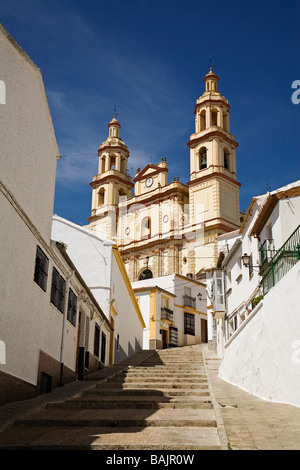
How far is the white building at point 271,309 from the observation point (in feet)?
32.2

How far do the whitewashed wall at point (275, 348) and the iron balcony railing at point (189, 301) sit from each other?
2953 centimetres

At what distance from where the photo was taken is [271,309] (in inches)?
443

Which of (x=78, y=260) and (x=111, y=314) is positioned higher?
(x=78, y=260)

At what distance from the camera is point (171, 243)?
49188 millimetres

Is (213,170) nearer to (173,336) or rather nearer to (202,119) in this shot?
(202,119)

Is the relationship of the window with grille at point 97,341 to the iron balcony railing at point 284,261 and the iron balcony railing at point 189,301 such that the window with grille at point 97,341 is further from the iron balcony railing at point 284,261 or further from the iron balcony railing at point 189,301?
the iron balcony railing at point 189,301

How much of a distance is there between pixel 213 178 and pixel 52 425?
41151 mm

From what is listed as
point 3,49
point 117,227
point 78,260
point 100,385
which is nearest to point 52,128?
point 3,49

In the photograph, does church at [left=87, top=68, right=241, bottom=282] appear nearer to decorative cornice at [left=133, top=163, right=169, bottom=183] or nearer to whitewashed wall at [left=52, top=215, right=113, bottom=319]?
decorative cornice at [left=133, top=163, right=169, bottom=183]

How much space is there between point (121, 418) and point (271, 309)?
432 cm

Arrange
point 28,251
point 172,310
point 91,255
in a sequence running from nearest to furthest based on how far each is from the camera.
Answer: point 28,251, point 91,255, point 172,310

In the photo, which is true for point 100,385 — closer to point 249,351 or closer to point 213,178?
point 249,351

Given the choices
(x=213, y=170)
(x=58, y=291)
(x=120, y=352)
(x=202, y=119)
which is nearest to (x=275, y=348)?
(x=58, y=291)

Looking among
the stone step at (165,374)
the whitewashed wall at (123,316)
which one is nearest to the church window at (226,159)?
the whitewashed wall at (123,316)
